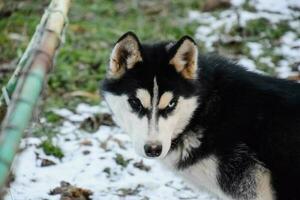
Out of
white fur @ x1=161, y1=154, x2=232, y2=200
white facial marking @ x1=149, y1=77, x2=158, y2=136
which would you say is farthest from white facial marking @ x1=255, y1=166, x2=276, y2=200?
white facial marking @ x1=149, y1=77, x2=158, y2=136

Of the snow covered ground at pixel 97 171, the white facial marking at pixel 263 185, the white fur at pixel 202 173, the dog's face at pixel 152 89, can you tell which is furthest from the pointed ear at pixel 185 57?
the snow covered ground at pixel 97 171

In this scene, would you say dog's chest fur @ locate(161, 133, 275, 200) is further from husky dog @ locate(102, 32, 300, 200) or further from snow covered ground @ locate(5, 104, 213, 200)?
snow covered ground @ locate(5, 104, 213, 200)

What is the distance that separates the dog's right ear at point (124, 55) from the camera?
12.8 ft

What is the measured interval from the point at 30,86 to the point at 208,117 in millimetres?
2208

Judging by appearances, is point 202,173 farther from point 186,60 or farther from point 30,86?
point 30,86

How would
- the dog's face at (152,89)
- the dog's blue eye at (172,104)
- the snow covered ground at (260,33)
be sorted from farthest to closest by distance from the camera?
the snow covered ground at (260,33)
the dog's blue eye at (172,104)
the dog's face at (152,89)

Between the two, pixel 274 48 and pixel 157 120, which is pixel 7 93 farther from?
pixel 274 48

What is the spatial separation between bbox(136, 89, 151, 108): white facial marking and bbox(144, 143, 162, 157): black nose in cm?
30

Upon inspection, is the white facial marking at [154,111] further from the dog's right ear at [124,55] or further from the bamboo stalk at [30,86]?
the bamboo stalk at [30,86]

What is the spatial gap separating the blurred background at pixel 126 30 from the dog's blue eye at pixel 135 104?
208 cm

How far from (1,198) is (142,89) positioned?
Answer: 2.08 meters

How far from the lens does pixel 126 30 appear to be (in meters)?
8.55

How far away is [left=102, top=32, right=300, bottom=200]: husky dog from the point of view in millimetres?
3725

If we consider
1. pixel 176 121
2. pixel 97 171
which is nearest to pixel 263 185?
pixel 176 121
